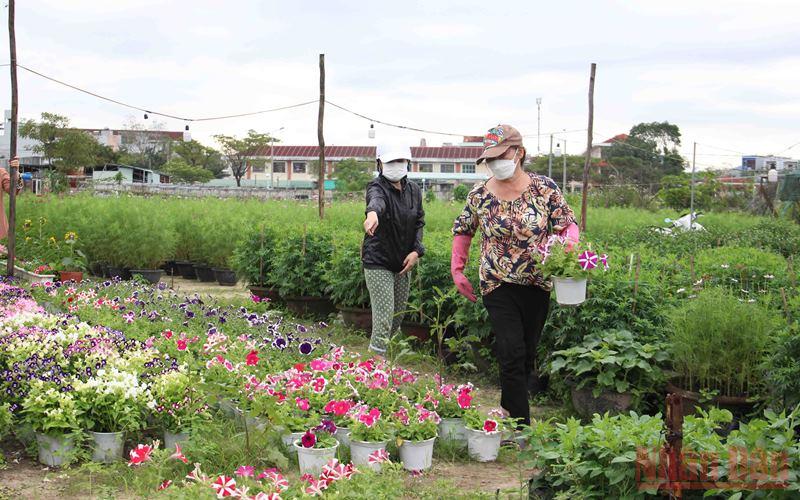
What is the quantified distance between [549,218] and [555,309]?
1.44 metres

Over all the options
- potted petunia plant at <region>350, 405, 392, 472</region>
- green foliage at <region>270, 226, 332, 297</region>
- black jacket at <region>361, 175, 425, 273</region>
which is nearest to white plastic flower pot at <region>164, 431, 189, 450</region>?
potted petunia plant at <region>350, 405, 392, 472</region>

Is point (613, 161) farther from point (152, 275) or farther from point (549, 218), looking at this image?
point (549, 218)

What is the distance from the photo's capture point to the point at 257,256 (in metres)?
10.4

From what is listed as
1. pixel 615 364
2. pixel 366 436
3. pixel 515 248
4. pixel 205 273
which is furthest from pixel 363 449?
pixel 205 273

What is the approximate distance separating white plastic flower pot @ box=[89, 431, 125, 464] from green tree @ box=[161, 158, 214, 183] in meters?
63.1

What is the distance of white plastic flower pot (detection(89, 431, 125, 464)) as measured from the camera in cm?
452

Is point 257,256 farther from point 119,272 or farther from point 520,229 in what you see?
point 520,229

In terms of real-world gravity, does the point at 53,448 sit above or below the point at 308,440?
below

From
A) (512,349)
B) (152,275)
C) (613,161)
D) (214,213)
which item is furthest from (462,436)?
(613,161)

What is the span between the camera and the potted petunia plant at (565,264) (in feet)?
15.2

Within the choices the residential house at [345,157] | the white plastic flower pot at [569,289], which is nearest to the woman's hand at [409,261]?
the white plastic flower pot at [569,289]

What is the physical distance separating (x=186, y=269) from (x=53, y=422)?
35.6 ft

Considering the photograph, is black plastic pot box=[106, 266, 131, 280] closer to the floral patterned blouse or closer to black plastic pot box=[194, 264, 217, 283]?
black plastic pot box=[194, 264, 217, 283]

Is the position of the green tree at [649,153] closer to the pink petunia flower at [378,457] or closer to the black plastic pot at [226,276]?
the black plastic pot at [226,276]
